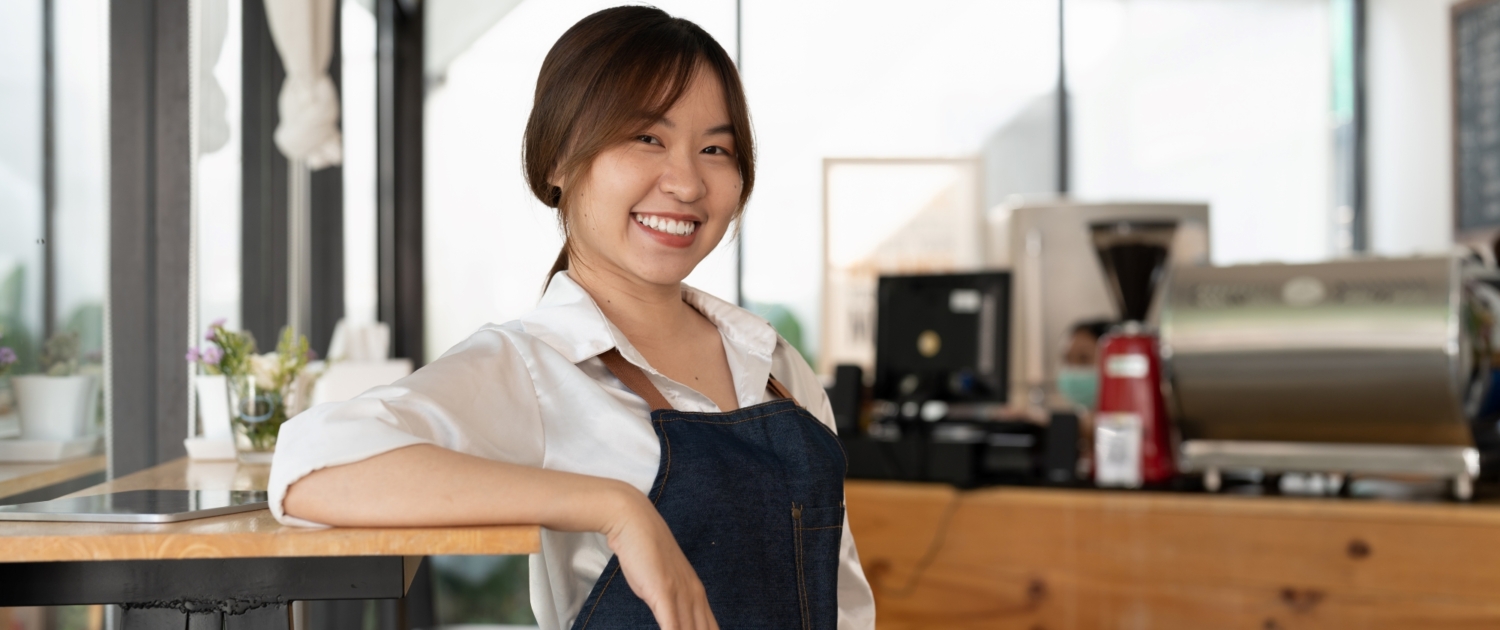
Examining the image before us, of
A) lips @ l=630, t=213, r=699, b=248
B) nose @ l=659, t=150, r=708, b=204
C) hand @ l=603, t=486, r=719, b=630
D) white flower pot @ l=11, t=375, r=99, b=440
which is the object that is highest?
nose @ l=659, t=150, r=708, b=204

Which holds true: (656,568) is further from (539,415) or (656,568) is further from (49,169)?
(49,169)

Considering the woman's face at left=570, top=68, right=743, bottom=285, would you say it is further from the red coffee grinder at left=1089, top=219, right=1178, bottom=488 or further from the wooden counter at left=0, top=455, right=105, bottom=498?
the red coffee grinder at left=1089, top=219, right=1178, bottom=488

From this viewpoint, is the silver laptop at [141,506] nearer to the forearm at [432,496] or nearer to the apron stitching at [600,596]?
the forearm at [432,496]

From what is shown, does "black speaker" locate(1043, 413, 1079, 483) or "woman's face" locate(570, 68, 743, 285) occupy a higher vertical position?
"woman's face" locate(570, 68, 743, 285)

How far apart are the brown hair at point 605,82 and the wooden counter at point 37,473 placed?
0.68 meters

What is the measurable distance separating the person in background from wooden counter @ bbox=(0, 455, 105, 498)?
6.66 ft

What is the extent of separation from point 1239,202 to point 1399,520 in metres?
2.75

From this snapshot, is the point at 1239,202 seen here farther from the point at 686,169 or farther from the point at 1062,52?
the point at 686,169

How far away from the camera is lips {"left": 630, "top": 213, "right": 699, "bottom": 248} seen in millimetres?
1163

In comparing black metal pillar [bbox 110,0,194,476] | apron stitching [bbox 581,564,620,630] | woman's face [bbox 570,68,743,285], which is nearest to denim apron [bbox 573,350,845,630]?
apron stitching [bbox 581,564,620,630]

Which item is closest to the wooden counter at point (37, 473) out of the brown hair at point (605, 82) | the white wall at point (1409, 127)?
the brown hair at point (605, 82)

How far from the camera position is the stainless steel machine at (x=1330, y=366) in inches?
83.4

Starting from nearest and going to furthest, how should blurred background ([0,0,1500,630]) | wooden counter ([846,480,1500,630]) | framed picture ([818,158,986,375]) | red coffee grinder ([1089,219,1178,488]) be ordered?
1. wooden counter ([846,480,1500,630])
2. red coffee grinder ([1089,219,1178,488])
3. blurred background ([0,0,1500,630])
4. framed picture ([818,158,986,375])

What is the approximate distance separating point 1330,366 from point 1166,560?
483mm
